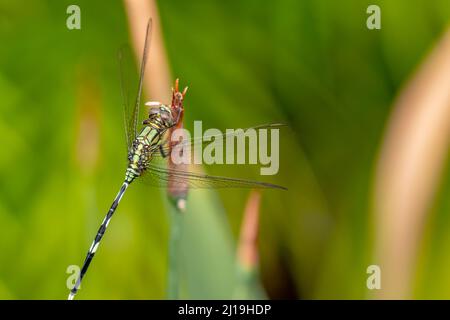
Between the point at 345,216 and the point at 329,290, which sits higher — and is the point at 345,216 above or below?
above

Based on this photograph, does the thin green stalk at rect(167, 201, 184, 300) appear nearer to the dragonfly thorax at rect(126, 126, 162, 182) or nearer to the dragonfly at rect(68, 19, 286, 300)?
the dragonfly at rect(68, 19, 286, 300)

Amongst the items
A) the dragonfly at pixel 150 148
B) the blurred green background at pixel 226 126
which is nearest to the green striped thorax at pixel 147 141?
the dragonfly at pixel 150 148

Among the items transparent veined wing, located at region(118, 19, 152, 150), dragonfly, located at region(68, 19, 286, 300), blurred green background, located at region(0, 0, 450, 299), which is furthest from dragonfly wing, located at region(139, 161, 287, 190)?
blurred green background, located at region(0, 0, 450, 299)

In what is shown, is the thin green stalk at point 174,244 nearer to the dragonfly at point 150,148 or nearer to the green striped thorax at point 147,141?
the dragonfly at point 150,148

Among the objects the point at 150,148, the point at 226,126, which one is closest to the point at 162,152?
the point at 150,148

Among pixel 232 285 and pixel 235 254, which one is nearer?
pixel 232 285

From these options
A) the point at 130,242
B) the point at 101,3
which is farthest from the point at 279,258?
the point at 101,3

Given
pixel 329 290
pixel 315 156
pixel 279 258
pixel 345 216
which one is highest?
pixel 315 156

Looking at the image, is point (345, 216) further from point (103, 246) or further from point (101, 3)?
point (101, 3)
